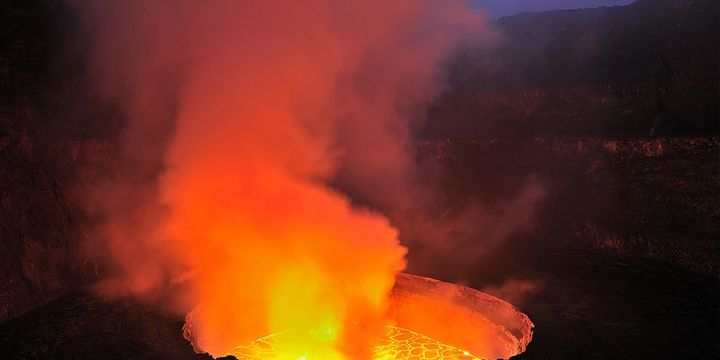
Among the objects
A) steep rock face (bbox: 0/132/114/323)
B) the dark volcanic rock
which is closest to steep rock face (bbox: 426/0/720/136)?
Answer: steep rock face (bbox: 0/132/114/323)

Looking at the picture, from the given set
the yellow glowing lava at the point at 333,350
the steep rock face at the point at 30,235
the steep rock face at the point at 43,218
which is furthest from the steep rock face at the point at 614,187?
the steep rock face at the point at 30,235

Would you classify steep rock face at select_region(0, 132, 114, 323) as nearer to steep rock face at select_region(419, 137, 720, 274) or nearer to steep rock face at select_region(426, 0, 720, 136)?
steep rock face at select_region(419, 137, 720, 274)

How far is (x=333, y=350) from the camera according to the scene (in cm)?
978

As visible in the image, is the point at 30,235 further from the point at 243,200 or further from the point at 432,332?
the point at 432,332

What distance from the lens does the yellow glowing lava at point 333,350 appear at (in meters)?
9.45

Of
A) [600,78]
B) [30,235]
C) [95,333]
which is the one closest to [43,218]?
[30,235]

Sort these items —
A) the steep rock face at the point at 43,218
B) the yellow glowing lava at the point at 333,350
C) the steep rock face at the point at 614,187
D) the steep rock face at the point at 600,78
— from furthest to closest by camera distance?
the steep rock face at the point at 600,78 → the steep rock face at the point at 614,187 → the steep rock face at the point at 43,218 → the yellow glowing lava at the point at 333,350

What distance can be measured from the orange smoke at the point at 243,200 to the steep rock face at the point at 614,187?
15.9 feet

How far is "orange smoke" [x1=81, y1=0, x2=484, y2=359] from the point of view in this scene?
10742mm

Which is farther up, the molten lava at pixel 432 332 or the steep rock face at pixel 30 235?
the steep rock face at pixel 30 235

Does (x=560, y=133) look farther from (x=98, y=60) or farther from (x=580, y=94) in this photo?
(x=98, y=60)

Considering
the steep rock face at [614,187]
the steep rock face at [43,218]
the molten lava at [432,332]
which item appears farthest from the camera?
the steep rock face at [614,187]

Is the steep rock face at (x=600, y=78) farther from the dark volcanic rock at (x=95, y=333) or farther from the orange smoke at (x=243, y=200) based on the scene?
the dark volcanic rock at (x=95, y=333)

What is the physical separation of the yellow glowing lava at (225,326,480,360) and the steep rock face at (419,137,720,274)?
535 cm
